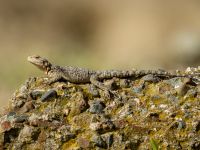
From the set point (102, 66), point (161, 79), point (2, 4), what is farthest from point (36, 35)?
point (161, 79)

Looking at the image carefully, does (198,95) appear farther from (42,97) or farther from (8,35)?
(8,35)

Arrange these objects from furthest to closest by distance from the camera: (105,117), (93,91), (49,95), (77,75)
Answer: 1. (77,75)
2. (93,91)
3. (49,95)
4. (105,117)

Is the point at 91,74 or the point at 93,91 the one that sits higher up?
the point at 91,74

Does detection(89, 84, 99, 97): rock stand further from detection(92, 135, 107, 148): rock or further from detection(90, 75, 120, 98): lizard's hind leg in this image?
detection(92, 135, 107, 148): rock

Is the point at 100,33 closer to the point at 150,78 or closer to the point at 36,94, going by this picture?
the point at 150,78

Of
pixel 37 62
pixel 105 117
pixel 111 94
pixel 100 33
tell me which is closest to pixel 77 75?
pixel 111 94

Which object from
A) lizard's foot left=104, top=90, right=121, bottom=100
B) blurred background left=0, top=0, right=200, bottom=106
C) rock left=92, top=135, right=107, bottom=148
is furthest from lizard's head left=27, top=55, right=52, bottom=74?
blurred background left=0, top=0, right=200, bottom=106
